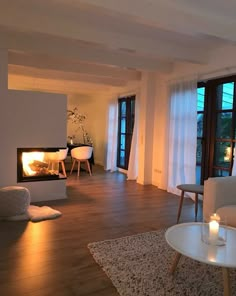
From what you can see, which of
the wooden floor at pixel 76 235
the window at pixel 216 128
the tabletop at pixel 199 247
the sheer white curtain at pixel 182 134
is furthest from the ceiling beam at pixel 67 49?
the tabletop at pixel 199 247

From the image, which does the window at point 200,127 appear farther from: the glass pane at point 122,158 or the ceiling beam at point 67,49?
the glass pane at point 122,158

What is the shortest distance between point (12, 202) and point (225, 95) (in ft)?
12.4

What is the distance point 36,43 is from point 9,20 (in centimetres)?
92

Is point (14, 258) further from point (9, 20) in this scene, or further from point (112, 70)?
point (112, 70)

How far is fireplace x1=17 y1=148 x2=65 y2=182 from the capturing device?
4398 millimetres

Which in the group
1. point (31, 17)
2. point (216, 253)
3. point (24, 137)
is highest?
point (31, 17)

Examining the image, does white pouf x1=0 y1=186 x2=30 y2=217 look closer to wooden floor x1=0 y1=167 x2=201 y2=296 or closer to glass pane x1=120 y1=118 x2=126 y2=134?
wooden floor x1=0 y1=167 x2=201 y2=296

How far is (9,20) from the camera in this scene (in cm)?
320

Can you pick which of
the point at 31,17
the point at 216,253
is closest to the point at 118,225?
the point at 216,253

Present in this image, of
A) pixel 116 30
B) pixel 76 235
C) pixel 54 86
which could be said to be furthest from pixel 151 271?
pixel 54 86

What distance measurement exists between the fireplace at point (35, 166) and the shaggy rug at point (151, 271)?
2.13 m

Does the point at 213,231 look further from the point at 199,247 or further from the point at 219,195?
the point at 219,195

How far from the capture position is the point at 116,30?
3.72 meters

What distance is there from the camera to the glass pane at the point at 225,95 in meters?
4.40
